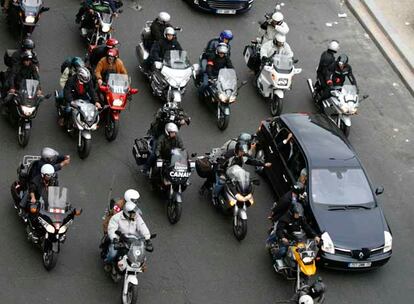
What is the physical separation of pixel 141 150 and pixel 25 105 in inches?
98.1

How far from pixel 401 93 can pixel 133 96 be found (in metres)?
6.76

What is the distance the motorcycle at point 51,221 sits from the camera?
16656 millimetres

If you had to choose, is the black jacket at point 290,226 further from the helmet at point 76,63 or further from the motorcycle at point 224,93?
the helmet at point 76,63

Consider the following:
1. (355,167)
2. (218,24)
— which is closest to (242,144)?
(355,167)

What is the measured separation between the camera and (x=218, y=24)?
25.9 metres

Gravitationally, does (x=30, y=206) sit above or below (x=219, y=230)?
above

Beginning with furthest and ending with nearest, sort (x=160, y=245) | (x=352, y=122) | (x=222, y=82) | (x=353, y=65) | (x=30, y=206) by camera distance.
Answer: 1. (x=353, y=65)
2. (x=352, y=122)
3. (x=222, y=82)
4. (x=160, y=245)
5. (x=30, y=206)

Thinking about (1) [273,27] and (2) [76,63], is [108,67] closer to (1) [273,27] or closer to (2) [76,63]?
(2) [76,63]

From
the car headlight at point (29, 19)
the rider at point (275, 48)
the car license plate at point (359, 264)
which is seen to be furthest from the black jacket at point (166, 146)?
the car headlight at point (29, 19)

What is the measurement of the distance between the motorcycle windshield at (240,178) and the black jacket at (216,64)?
387cm

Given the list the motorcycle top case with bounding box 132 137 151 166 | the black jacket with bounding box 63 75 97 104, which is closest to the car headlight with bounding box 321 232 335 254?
the motorcycle top case with bounding box 132 137 151 166

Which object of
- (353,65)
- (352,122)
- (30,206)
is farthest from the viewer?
(353,65)

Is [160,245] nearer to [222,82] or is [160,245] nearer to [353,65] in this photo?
[222,82]

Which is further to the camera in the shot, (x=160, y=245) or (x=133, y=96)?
(x=133, y=96)
